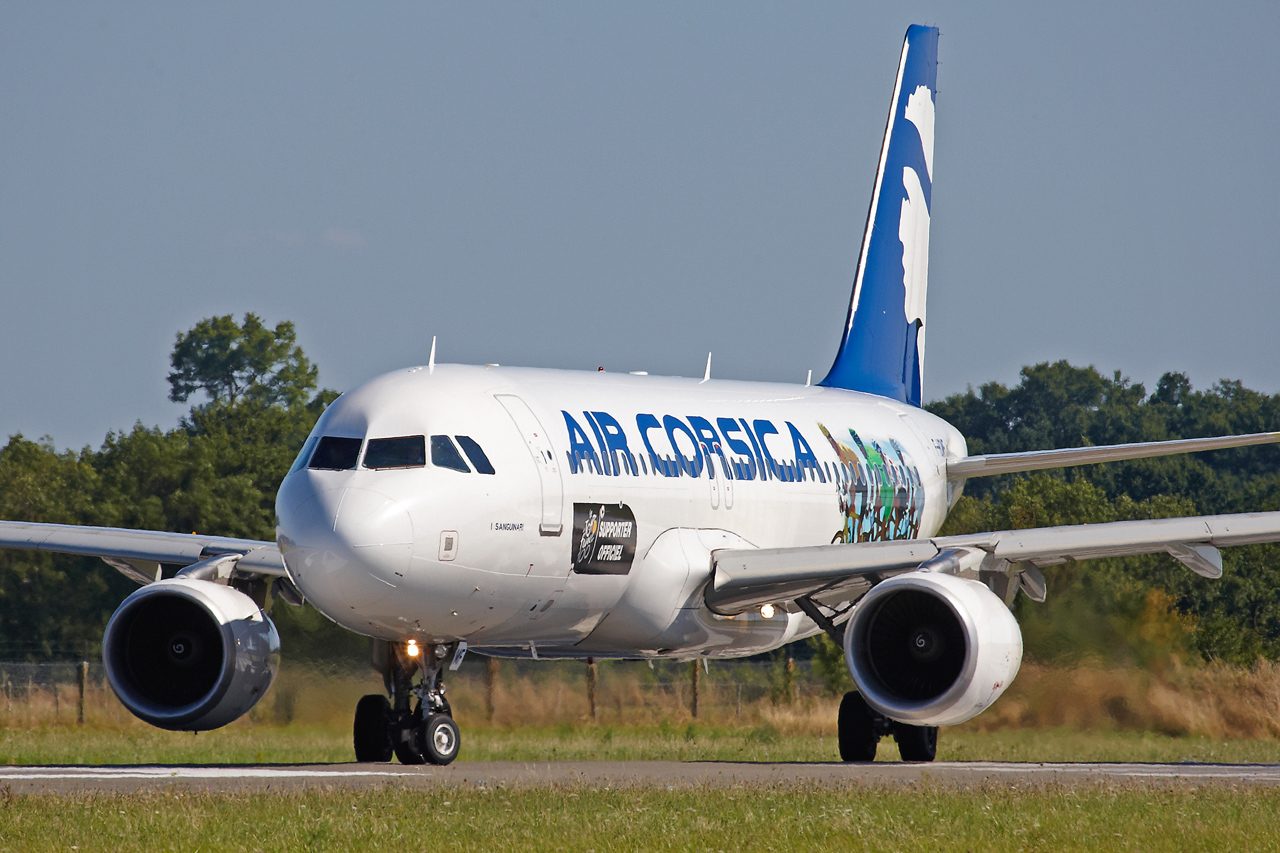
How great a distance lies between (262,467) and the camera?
55656 mm

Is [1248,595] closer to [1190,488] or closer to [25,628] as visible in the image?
[1190,488]

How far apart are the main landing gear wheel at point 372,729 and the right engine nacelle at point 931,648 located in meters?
4.41

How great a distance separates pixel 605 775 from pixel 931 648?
312 centimetres

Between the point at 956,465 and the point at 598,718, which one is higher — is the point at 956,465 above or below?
above

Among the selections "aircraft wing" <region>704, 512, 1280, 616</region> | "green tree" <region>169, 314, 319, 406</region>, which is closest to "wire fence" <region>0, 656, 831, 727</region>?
"aircraft wing" <region>704, 512, 1280, 616</region>

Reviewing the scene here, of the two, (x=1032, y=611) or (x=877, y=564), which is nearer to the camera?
(x=877, y=564)

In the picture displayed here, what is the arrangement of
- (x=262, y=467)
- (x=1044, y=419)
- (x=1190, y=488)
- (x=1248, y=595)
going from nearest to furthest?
(x=1248, y=595)
(x=262, y=467)
(x=1190, y=488)
(x=1044, y=419)

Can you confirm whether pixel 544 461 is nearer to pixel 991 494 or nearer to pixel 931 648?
pixel 931 648

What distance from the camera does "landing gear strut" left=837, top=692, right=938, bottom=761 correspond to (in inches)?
828

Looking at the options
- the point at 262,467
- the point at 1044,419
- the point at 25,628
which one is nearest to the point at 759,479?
the point at 25,628

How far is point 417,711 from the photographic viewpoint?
17969 millimetres

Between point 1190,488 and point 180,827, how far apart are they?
60284mm

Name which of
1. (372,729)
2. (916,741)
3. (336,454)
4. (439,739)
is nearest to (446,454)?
(336,454)

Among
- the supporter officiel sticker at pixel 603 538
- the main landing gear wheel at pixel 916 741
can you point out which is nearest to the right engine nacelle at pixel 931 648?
the supporter officiel sticker at pixel 603 538
